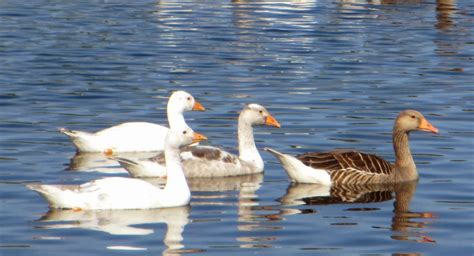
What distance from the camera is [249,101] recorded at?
2727 centimetres

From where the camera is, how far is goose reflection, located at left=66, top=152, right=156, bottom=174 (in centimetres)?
2039

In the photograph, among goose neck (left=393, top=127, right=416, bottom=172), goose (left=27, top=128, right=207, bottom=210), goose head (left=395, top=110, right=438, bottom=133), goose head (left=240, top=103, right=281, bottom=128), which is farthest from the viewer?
goose head (left=240, top=103, right=281, bottom=128)

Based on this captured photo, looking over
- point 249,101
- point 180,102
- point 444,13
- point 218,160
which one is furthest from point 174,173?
point 444,13

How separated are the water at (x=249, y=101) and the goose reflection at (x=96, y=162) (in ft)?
0.20

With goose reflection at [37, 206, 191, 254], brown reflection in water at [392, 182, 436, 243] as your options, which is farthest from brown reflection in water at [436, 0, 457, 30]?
goose reflection at [37, 206, 191, 254]

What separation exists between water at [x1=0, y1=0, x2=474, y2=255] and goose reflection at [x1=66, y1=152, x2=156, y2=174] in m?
0.06

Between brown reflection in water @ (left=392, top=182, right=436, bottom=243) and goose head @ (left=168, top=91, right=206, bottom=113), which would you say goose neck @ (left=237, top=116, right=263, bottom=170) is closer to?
goose head @ (left=168, top=91, right=206, bottom=113)

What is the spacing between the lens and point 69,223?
16.4 meters

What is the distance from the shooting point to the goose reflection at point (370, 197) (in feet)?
55.7

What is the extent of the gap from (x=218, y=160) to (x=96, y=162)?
217cm

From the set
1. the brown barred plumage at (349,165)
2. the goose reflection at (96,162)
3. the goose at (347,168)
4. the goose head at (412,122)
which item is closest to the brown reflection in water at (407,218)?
the goose at (347,168)

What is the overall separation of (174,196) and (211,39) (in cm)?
2065

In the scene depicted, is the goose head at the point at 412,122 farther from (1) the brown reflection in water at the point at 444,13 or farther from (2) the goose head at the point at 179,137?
(1) the brown reflection in water at the point at 444,13

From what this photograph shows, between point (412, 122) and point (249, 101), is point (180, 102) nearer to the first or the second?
point (412, 122)
